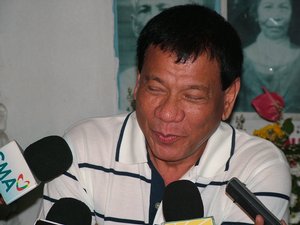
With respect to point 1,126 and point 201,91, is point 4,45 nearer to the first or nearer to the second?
point 1,126

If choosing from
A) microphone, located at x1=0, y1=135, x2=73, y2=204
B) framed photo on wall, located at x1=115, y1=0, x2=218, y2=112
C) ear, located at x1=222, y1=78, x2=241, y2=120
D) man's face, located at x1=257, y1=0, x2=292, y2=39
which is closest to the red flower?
man's face, located at x1=257, y1=0, x2=292, y2=39

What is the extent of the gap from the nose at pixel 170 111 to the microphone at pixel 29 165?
313 millimetres

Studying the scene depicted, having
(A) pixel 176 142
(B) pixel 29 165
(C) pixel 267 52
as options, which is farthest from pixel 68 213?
(C) pixel 267 52

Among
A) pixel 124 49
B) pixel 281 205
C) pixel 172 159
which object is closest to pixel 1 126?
pixel 124 49

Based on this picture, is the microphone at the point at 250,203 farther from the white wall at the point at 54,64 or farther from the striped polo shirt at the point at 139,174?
the white wall at the point at 54,64

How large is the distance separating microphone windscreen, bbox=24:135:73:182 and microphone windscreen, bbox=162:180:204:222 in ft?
1.17

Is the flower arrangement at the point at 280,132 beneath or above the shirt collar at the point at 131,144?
beneath

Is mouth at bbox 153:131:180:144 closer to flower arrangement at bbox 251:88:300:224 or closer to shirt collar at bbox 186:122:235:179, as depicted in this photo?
shirt collar at bbox 186:122:235:179

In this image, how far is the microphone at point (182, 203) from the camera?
57.4 inches

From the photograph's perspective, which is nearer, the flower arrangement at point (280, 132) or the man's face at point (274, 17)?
the flower arrangement at point (280, 132)

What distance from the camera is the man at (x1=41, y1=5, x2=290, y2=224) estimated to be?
171 cm

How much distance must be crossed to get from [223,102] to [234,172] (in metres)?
0.24

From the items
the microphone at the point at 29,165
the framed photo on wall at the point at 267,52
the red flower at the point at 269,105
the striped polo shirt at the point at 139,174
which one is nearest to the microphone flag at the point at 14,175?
the microphone at the point at 29,165

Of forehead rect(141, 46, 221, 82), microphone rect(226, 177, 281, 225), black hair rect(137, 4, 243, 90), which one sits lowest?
microphone rect(226, 177, 281, 225)
